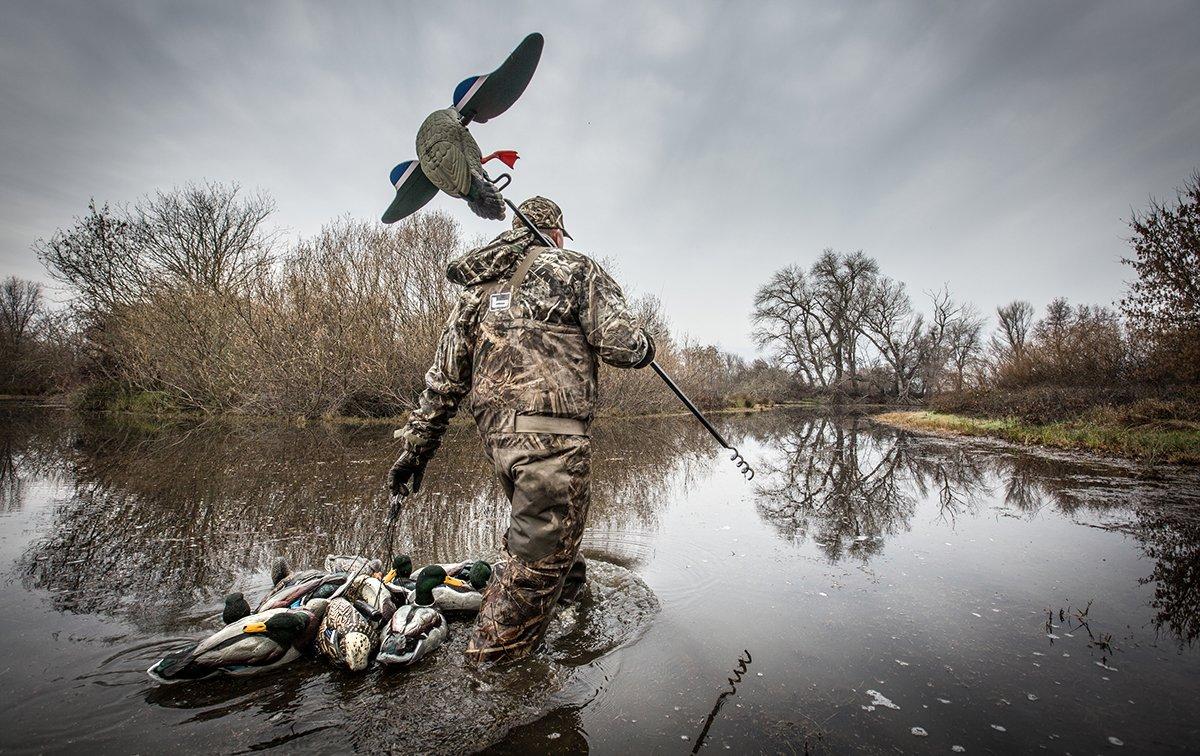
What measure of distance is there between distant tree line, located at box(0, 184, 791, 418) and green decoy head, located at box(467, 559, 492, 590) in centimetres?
1579

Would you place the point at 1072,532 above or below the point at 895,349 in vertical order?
below

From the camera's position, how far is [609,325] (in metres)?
2.67

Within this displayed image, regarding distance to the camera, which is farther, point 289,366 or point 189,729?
point 289,366

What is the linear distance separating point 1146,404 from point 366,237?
24.7 meters

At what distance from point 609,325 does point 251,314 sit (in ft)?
66.6

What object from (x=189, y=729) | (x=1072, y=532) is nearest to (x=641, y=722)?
(x=189, y=729)

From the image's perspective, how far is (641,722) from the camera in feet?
6.98

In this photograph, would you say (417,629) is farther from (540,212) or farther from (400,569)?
(540,212)

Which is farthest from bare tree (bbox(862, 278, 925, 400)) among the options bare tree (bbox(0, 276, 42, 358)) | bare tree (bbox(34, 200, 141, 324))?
bare tree (bbox(0, 276, 42, 358))

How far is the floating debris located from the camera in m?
2.27

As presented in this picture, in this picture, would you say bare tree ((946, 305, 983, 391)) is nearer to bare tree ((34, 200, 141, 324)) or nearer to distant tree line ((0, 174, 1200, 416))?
distant tree line ((0, 174, 1200, 416))

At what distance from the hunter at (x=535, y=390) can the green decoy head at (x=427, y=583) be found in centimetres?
52

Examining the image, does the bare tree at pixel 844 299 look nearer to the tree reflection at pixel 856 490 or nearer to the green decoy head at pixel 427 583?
the tree reflection at pixel 856 490

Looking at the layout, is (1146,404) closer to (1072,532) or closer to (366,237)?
(1072,532)
